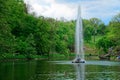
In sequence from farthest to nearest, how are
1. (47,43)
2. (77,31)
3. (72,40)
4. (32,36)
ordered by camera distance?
1. (72,40)
2. (47,43)
3. (32,36)
4. (77,31)

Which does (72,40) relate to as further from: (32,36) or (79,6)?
(79,6)

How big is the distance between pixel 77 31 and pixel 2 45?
2857 cm

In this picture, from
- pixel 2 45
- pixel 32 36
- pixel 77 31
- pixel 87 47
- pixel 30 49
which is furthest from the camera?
pixel 87 47

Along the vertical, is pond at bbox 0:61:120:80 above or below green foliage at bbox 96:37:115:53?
below

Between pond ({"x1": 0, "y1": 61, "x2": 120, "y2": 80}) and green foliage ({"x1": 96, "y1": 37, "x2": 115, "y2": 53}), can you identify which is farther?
green foliage ({"x1": 96, "y1": 37, "x2": 115, "y2": 53})

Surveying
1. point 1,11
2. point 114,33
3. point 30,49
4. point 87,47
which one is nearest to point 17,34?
point 30,49

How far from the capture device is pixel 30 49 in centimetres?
9294

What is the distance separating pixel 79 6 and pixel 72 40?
78.1 m

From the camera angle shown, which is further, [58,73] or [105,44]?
[105,44]

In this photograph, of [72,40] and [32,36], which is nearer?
[32,36]

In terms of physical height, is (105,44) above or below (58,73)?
above

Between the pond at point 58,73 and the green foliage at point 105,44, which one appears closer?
the pond at point 58,73

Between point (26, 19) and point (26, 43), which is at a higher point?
point (26, 19)

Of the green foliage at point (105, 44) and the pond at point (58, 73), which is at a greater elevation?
the green foliage at point (105, 44)
